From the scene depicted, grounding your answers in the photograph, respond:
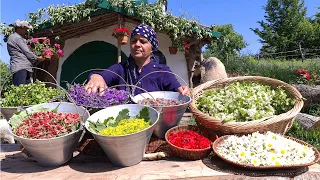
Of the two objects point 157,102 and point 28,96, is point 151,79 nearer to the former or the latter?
point 157,102

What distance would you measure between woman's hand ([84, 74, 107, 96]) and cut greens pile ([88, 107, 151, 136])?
12.0 inches

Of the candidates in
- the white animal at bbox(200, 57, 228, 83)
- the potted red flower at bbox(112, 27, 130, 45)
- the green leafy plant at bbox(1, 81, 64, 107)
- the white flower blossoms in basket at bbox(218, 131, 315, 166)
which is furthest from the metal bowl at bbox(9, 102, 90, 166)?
the white animal at bbox(200, 57, 228, 83)

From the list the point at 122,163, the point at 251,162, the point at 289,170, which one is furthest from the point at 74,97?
the point at 289,170

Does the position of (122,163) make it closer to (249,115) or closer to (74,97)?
(74,97)

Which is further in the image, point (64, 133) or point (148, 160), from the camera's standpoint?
point (148, 160)

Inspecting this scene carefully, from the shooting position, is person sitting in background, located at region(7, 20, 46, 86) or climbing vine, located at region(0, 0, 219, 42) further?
climbing vine, located at region(0, 0, 219, 42)

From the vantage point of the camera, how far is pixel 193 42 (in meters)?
7.45

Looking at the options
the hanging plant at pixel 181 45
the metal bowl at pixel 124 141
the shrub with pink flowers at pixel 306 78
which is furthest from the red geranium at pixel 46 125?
the shrub with pink flowers at pixel 306 78

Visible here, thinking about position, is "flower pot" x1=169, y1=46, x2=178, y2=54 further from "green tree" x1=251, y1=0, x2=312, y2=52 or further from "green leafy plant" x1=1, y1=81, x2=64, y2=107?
"green tree" x1=251, y1=0, x2=312, y2=52

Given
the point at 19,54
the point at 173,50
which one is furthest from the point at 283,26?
the point at 19,54

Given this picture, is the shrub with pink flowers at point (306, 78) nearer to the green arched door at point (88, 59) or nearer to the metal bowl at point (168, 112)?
the green arched door at point (88, 59)

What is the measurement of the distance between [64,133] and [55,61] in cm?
683

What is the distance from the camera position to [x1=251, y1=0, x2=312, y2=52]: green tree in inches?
1201

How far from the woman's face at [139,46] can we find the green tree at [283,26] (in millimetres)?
31008
